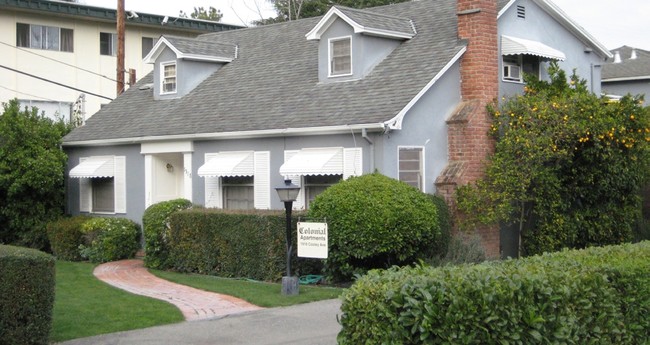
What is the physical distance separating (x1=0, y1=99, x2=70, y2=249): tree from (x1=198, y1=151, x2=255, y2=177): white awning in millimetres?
4925

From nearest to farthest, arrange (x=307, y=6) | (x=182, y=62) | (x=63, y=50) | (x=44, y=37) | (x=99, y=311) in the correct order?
(x=99, y=311)
(x=182, y=62)
(x=44, y=37)
(x=63, y=50)
(x=307, y=6)

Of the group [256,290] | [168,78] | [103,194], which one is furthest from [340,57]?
[103,194]

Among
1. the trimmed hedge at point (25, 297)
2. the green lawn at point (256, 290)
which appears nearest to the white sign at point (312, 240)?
the green lawn at point (256, 290)

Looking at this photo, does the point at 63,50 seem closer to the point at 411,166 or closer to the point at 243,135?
the point at 243,135

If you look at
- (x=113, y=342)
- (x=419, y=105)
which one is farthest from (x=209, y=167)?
(x=113, y=342)

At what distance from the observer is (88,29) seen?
36.0 meters

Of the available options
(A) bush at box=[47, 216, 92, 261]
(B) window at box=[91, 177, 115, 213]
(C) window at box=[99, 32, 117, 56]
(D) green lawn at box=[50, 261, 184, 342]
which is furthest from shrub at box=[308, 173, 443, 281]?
(C) window at box=[99, 32, 117, 56]

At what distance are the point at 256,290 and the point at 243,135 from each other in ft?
16.4

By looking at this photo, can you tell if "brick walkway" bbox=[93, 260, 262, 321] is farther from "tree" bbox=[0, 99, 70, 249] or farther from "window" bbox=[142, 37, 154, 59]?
"window" bbox=[142, 37, 154, 59]

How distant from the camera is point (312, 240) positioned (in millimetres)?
15320

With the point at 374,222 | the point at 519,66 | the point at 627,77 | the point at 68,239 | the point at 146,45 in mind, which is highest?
the point at 146,45

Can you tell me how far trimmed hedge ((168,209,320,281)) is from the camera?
16766 millimetres

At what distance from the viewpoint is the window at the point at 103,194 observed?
930 inches

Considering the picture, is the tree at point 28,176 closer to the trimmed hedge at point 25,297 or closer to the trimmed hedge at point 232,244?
the trimmed hedge at point 232,244
